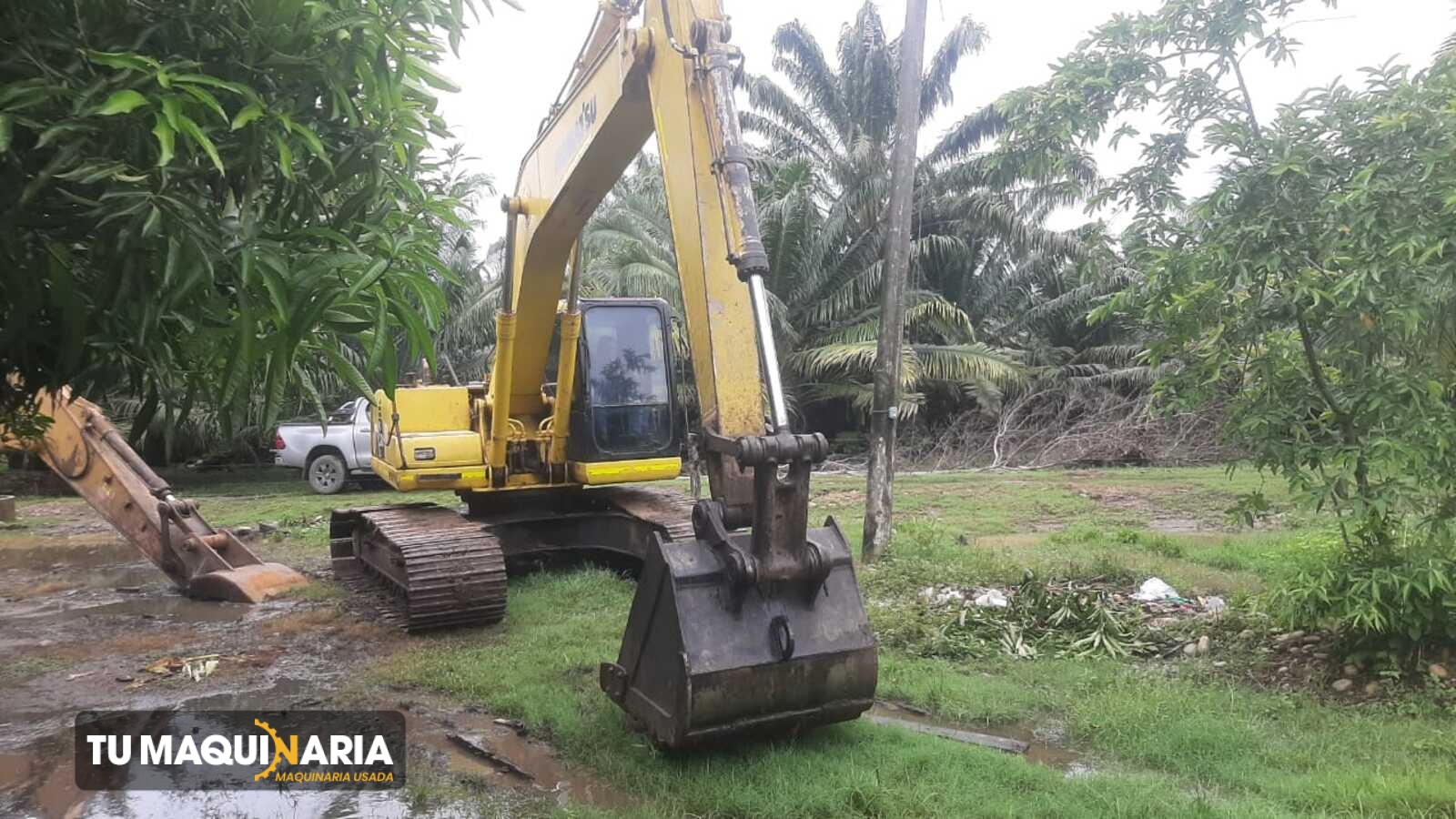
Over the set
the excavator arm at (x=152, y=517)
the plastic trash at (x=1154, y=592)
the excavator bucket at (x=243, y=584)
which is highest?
the excavator arm at (x=152, y=517)

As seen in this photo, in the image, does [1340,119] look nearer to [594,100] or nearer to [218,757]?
[594,100]

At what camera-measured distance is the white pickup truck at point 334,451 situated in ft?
56.5

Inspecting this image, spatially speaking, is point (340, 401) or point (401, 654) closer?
point (401, 654)

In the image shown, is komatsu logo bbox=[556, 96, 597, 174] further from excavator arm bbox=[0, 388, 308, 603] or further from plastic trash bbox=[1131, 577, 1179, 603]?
plastic trash bbox=[1131, 577, 1179, 603]

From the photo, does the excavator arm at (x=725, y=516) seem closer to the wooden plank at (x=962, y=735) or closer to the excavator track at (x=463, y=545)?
the wooden plank at (x=962, y=735)

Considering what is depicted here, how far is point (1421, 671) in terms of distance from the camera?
5.09 m

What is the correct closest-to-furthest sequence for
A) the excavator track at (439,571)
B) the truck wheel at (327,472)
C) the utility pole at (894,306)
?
the excavator track at (439,571)
the utility pole at (894,306)
the truck wheel at (327,472)

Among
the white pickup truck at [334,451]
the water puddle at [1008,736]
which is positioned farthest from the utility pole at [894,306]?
the white pickup truck at [334,451]

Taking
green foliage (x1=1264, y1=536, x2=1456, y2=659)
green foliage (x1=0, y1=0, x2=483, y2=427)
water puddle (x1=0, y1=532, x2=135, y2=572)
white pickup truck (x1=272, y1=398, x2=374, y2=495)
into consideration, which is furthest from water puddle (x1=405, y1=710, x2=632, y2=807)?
white pickup truck (x1=272, y1=398, x2=374, y2=495)

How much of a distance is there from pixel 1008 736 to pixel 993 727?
0.13 meters

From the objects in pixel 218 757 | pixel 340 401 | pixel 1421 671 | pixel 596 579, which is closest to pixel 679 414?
pixel 596 579

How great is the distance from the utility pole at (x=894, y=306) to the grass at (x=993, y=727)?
443 mm

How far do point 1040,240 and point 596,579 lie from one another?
1643cm

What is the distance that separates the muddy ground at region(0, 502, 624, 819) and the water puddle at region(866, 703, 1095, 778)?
1583 mm
